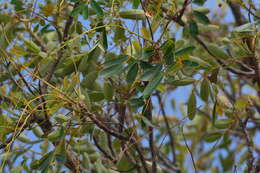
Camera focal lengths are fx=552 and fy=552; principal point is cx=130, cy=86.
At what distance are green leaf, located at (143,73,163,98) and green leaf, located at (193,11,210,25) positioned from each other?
0.30 m

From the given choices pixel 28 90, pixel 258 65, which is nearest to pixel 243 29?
pixel 258 65

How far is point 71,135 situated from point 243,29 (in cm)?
42

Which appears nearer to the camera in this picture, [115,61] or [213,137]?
[115,61]

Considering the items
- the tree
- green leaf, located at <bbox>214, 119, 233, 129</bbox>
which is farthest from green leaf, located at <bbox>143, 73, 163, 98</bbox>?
green leaf, located at <bbox>214, 119, 233, 129</bbox>

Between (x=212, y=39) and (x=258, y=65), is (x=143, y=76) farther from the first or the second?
(x=212, y=39)

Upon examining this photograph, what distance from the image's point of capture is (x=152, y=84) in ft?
3.22

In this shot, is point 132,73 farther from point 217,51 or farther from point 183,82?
point 217,51

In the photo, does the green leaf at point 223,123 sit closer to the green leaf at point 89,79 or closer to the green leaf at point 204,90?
the green leaf at point 204,90

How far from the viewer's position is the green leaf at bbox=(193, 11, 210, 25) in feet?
4.08

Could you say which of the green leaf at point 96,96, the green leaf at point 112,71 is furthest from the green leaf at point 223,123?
the green leaf at point 112,71

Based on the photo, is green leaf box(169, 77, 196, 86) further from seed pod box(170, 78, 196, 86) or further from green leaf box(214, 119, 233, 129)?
green leaf box(214, 119, 233, 129)

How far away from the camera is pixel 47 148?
150 cm

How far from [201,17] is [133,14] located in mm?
168

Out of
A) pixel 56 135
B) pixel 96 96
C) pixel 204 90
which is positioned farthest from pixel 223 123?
pixel 56 135
